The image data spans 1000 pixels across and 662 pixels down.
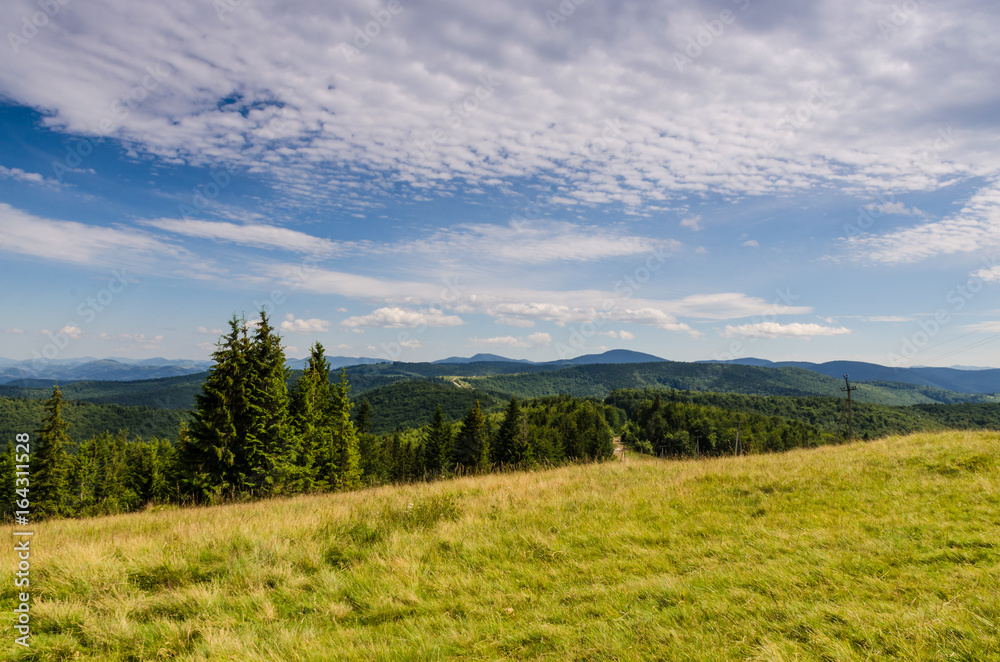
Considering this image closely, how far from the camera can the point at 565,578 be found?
6.05 meters

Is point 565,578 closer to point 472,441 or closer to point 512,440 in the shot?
point 472,441

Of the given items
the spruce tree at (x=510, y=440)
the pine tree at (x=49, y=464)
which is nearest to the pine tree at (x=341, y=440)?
the pine tree at (x=49, y=464)

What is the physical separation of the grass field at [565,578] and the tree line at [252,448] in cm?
430

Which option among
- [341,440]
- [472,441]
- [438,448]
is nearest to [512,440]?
[472,441]

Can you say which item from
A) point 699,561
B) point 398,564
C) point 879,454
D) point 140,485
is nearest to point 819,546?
point 699,561

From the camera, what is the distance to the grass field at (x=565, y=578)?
14.2ft

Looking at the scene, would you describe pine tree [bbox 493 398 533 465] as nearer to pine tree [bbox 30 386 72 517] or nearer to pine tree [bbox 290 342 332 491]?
pine tree [bbox 290 342 332 491]

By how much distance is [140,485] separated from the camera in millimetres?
53375

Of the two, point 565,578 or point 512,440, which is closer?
point 565,578

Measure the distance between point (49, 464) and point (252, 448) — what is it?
1153 inches

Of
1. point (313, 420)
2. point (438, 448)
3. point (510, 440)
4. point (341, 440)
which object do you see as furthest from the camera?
point (438, 448)

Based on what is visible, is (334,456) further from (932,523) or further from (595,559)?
(932,523)

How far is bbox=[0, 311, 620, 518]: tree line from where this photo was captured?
22.8 m

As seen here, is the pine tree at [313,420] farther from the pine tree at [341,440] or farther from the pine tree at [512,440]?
the pine tree at [512,440]
